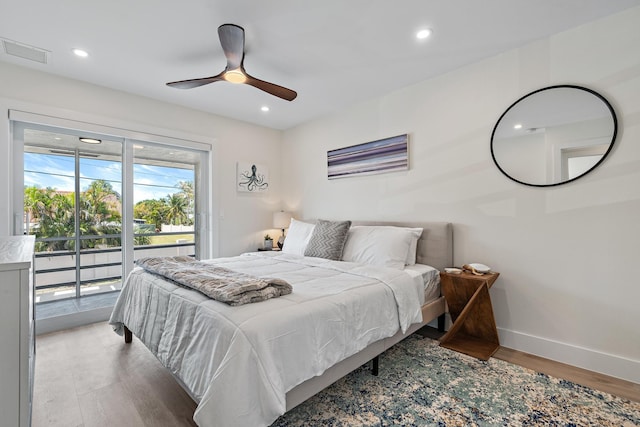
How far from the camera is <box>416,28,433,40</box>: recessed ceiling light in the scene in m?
2.24

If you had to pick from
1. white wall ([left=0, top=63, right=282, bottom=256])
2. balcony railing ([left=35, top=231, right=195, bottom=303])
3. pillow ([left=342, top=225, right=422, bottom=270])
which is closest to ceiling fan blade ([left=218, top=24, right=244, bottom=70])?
white wall ([left=0, top=63, right=282, bottom=256])

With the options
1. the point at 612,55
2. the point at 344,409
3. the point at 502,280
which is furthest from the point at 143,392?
the point at 612,55

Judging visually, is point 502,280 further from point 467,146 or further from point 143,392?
point 143,392

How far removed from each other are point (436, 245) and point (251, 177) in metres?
2.84

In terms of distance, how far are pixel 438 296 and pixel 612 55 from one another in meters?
2.25

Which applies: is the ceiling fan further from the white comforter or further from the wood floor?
the wood floor

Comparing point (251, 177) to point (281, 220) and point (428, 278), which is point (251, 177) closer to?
point (281, 220)

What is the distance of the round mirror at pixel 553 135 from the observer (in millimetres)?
2154

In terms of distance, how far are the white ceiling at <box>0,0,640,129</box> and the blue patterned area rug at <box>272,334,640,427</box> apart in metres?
2.55

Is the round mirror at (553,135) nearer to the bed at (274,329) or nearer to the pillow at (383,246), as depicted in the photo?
the pillow at (383,246)

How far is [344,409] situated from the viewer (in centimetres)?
173

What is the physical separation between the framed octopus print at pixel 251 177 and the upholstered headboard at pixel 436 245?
102 inches

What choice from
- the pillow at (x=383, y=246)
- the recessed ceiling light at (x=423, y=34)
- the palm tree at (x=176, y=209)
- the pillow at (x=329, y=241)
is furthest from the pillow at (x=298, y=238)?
the recessed ceiling light at (x=423, y=34)

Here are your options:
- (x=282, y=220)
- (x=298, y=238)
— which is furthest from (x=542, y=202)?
(x=282, y=220)
